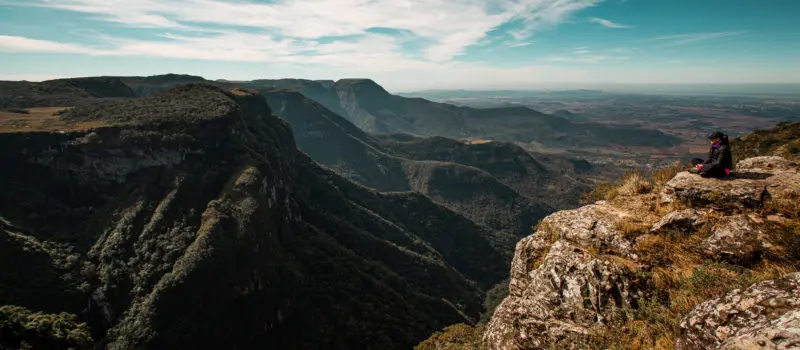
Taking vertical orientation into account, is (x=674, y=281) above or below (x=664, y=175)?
below

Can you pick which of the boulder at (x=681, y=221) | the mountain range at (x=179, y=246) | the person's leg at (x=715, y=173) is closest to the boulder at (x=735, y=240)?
the boulder at (x=681, y=221)

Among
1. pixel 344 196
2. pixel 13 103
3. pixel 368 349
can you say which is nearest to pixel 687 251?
pixel 368 349

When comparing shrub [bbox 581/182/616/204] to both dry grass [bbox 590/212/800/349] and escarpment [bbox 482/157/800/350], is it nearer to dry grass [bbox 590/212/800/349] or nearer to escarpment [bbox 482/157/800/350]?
escarpment [bbox 482/157/800/350]

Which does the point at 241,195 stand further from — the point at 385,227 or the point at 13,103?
the point at 13,103

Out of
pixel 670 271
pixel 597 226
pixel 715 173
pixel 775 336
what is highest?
pixel 715 173

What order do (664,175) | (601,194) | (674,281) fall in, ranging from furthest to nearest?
(601,194)
(664,175)
(674,281)

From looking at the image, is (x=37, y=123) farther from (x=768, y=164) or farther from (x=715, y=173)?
(x=768, y=164)

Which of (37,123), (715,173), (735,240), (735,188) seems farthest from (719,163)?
(37,123)

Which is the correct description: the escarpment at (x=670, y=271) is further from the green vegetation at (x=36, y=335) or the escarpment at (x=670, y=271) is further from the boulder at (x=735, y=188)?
the green vegetation at (x=36, y=335)
